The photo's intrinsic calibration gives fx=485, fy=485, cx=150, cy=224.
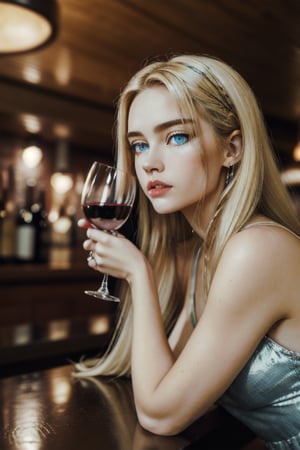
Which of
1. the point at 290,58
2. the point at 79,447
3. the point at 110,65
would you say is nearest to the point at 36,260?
the point at 110,65

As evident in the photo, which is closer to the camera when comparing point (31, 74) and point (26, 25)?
point (26, 25)

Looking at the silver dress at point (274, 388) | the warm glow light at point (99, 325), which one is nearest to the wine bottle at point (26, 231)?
the warm glow light at point (99, 325)

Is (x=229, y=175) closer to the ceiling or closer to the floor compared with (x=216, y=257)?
closer to the ceiling

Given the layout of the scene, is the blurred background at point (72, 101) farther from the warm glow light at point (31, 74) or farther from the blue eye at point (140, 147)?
the blue eye at point (140, 147)

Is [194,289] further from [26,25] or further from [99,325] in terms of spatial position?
[26,25]

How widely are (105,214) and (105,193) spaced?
0.05 metres

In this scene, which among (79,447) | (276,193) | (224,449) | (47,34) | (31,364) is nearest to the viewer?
(79,447)

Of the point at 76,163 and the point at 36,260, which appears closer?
the point at 36,260

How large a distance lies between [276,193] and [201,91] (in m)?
0.31

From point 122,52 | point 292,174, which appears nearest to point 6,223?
point 122,52

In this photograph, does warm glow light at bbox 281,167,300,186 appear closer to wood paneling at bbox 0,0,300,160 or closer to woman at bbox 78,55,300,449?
wood paneling at bbox 0,0,300,160

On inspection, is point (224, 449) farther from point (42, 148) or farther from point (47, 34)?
point (42, 148)

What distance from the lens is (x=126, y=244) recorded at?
109 cm

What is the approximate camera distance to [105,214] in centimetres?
114
